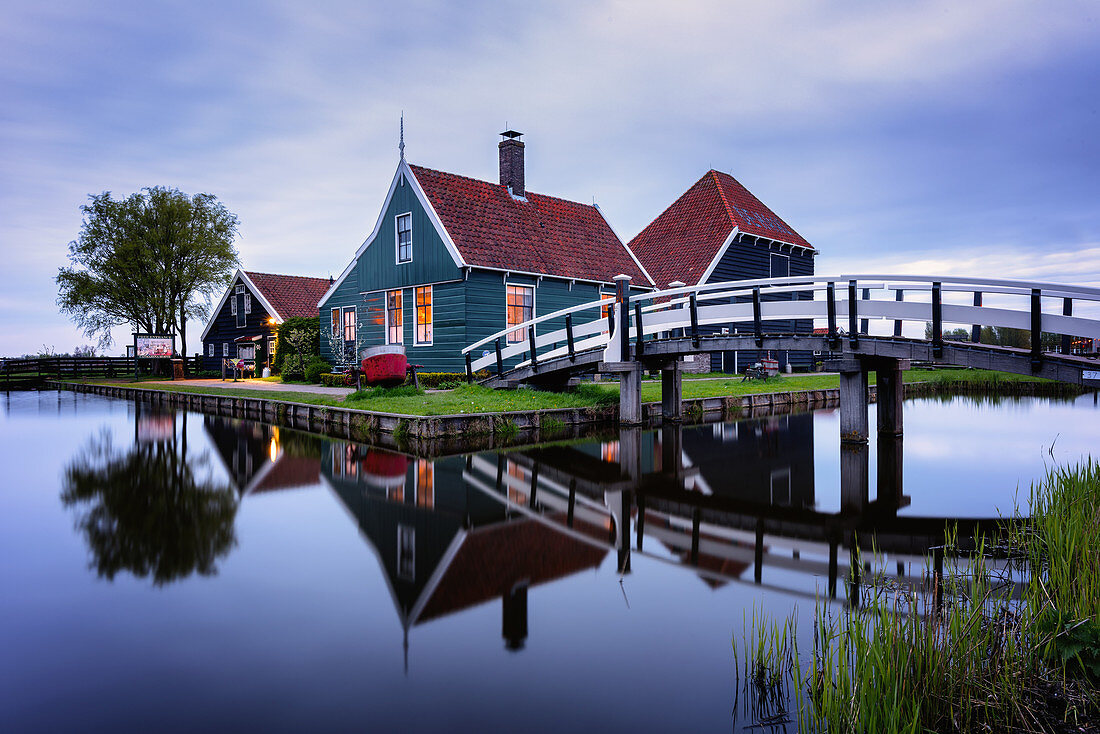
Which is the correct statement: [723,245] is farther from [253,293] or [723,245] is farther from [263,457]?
[253,293]

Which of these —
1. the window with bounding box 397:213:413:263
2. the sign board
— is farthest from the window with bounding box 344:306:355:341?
the sign board

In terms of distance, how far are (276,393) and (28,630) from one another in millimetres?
16082

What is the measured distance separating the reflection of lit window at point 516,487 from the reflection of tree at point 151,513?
3.17 m

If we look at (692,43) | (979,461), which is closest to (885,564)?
(979,461)

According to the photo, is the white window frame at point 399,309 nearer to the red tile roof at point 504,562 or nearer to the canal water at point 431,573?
the canal water at point 431,573

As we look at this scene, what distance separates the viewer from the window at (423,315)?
859 inches

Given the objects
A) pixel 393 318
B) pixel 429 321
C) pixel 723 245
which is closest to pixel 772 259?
pixel 723 245

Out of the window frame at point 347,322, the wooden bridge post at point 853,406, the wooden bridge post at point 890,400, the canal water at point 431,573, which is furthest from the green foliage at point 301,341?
the wooden bridge post at point 890,400

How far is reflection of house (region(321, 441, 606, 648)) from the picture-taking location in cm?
516

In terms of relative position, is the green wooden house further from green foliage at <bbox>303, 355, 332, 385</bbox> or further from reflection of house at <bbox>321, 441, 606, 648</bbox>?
reflection of house at <bbox>321, 441, 606, 648</bbox>

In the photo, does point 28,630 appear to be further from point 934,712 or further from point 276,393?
point 276,393

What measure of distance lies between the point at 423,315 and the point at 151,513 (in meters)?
14.5

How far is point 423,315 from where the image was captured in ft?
72.4

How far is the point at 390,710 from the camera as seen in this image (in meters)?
3.57
